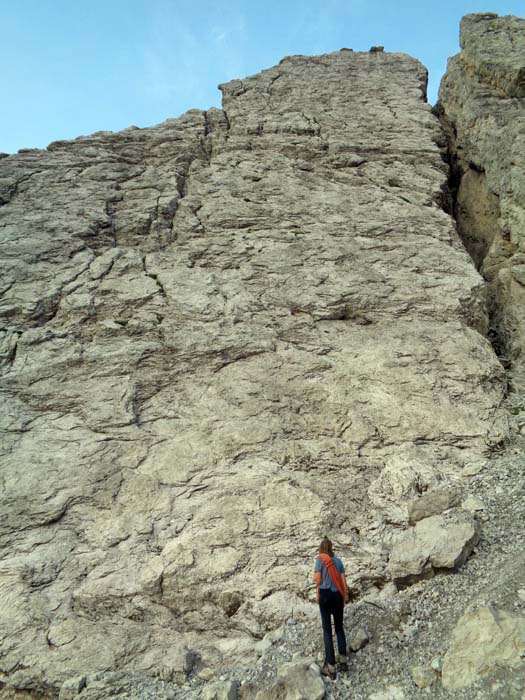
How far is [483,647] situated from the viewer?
5336 millimetres

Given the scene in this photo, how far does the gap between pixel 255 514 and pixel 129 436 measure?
10.1 ft

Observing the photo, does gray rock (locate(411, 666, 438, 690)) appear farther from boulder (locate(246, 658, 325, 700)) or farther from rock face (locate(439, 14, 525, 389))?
rock face (locate(439, 14, 525, 389))

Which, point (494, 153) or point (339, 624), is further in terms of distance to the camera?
point (494, 153)

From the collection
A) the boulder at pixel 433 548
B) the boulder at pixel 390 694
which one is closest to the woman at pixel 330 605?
the boulder at pixel 390 694

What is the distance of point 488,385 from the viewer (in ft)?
34.6

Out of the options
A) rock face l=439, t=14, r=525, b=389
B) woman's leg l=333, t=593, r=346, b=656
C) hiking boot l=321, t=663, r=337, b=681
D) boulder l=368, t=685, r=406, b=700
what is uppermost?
rock face l=439, t=14, r=525, b=389

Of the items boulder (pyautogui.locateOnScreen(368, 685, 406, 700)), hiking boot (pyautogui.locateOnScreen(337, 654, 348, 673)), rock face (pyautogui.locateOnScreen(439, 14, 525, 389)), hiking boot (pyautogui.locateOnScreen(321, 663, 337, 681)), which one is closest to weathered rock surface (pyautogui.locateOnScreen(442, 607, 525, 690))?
boulder (pyautogui.locateOnScreen(368, 685, 406, 700))

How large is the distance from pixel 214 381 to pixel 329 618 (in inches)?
222

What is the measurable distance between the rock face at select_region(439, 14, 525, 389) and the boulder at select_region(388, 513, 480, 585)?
5.05 metres

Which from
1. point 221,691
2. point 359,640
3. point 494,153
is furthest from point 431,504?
point 494,153

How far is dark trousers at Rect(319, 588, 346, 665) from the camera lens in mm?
5984

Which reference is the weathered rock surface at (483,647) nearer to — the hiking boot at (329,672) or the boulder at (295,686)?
the hiking boot at (329,672)

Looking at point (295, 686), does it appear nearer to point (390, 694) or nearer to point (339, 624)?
point (339, 624)

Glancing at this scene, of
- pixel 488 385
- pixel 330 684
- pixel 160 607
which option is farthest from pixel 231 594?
pixel 488 385
